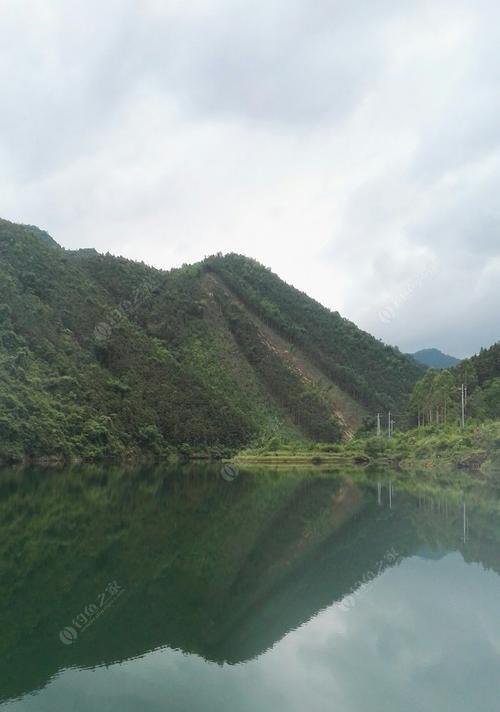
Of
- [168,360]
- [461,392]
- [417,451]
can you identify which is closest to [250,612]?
[417,451]

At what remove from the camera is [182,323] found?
10719cm

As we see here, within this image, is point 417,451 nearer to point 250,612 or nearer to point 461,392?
point 461,392

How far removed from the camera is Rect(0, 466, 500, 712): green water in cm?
912

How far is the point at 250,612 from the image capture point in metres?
12.9

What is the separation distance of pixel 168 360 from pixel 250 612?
276 ft

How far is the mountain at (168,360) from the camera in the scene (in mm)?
72000

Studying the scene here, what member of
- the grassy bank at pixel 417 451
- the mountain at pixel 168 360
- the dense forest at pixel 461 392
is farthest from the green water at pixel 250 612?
the dense forest at pixel 461 392

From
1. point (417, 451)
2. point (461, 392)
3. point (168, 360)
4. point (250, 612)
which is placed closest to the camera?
point (250, 612)

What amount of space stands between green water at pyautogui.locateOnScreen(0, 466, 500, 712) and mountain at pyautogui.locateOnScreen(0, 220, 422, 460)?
44.3 meters

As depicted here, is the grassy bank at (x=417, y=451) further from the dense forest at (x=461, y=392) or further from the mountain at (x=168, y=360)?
the mountain at (x=168, y=360)

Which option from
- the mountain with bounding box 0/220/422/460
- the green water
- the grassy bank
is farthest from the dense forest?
the green water

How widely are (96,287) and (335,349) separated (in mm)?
47461

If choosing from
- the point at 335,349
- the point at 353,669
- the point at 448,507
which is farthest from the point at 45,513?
the point at 335,349

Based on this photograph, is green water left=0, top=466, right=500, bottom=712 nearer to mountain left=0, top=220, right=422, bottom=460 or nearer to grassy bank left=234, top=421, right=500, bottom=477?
grassy bank left=234, top=421, right=500, bottom=477
